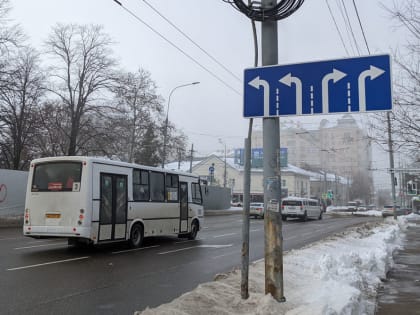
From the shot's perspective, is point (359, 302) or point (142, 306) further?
point (142, 306)

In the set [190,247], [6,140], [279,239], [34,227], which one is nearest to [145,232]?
[190,247]

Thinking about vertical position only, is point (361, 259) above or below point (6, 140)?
below

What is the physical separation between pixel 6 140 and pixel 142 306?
30705 millimetres

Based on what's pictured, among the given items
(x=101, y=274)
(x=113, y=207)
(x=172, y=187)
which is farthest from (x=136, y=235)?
(x=101, y=274)

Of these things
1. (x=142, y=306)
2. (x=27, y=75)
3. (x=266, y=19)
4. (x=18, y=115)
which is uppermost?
(x=27, y=75)

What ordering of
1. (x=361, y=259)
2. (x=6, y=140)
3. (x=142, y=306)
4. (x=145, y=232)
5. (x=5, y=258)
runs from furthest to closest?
(x=6, y=140), (x=145, y=232), (x=5, y=258), (x=361, y=259), (x=142, y=306)

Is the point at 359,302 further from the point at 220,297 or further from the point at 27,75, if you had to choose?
the point at 27,75

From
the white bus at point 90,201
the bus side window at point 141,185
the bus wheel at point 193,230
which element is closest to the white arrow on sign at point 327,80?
the white bus at point 90,201

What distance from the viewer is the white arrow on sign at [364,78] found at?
563cm

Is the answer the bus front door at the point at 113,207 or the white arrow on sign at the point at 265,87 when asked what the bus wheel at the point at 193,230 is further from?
the white arrow on sign at the point at 265,87

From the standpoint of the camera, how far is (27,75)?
3381 cm

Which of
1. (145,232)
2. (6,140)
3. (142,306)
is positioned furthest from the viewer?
(6,140)

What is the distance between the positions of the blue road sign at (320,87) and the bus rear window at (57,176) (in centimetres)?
794

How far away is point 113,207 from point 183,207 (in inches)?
179
